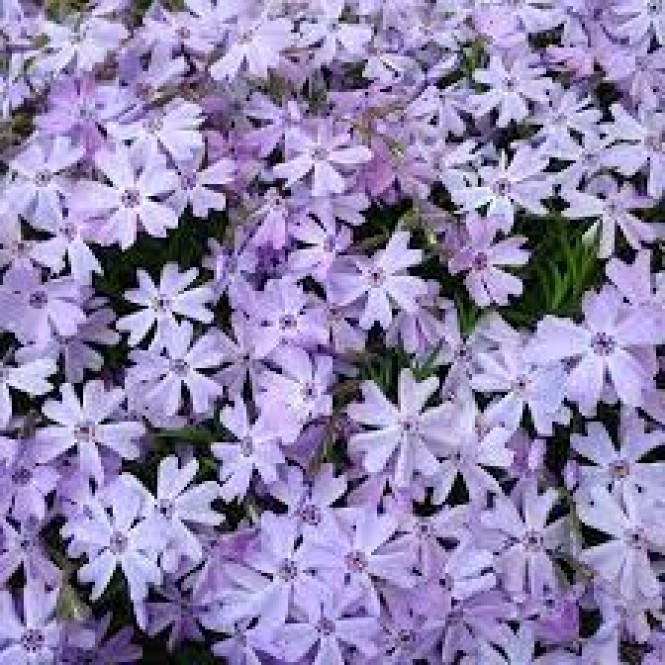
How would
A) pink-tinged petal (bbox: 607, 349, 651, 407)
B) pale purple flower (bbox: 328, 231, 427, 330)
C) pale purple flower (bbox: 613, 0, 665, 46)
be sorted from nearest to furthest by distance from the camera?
pink-tinged petal (bbox: 607, 349, 651, 407)
pale purple flower (bbox: 328, 231, 427, 330)
pale purple flower (bbox: 613, 0, 665, 46)

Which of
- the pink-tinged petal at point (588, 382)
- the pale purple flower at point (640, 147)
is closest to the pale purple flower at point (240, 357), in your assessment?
the pink-tinged petal at point (588, 382)

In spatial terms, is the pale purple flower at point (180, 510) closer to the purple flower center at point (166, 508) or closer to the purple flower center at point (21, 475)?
the purple flower center at point (166, 508)

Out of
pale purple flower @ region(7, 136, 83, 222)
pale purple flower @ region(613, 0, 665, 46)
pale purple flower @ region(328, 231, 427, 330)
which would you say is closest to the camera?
pale purple flower @ region(328, 231, 427, 330)

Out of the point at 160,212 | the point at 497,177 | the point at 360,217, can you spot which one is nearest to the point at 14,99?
the point at 160,212

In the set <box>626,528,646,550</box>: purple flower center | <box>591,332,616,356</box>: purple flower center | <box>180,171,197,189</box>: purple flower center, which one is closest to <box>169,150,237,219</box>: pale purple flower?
<box>180,171,197,189</box>: purple flower center

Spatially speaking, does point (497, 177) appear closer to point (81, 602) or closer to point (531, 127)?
point (531, 127)

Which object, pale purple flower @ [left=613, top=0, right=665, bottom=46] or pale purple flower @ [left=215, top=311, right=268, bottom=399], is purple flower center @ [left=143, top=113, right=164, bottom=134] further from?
pale purple flower @ [left=613, top=0, right=665, bottom=46]

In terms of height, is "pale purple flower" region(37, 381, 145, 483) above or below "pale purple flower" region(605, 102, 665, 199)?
below
